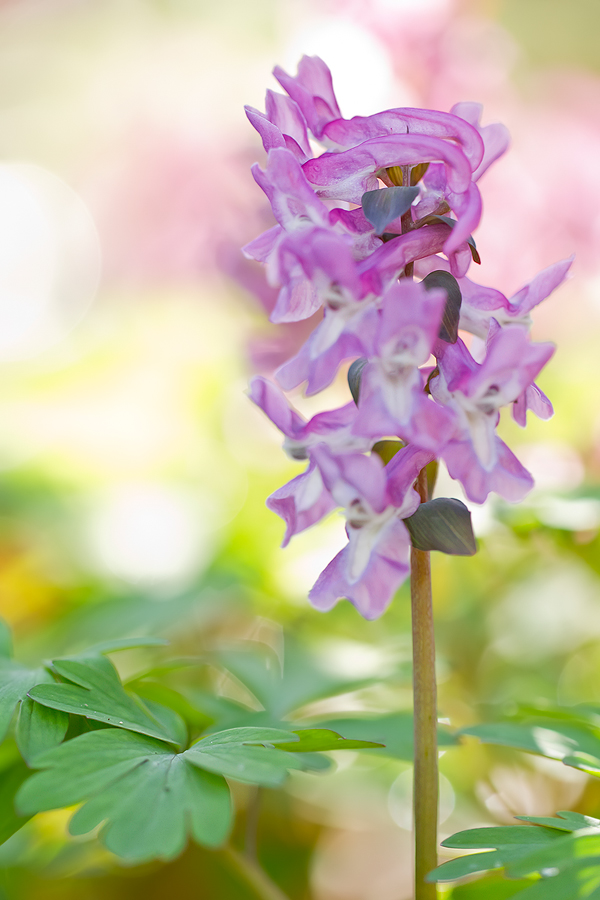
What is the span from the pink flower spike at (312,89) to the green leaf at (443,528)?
326 mm

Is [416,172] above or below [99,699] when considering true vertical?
above

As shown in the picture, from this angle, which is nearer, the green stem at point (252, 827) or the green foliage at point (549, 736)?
the green foliage at point (549, 736)

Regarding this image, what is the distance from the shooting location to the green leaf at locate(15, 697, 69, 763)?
0.51 m

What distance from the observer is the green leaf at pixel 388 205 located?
492 mm

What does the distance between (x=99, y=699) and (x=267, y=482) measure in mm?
1085

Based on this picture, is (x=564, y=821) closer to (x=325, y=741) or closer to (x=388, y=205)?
(x=325, y=741)

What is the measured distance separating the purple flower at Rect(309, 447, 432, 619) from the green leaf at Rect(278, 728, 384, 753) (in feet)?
0.32

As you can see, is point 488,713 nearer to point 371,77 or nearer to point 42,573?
point 42,573

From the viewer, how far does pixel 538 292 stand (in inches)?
22.4

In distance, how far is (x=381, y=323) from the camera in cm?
48

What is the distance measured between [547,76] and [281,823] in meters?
2.27

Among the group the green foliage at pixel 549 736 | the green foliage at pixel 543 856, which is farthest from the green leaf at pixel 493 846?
the green foliage at pixel 549 736

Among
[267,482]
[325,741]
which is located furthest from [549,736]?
[267,482]

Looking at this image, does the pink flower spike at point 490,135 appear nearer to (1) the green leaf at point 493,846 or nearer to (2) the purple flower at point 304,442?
(2) the purple flower at point 304,442
